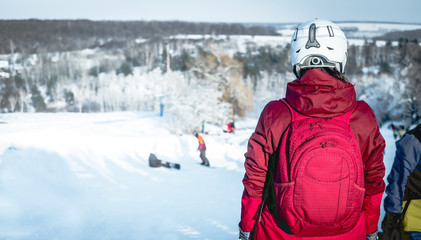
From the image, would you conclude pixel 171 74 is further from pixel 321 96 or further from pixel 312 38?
pixel 321 96

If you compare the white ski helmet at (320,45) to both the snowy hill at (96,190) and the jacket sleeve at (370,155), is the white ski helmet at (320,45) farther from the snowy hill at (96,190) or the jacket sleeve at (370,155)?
the snowy hill at (96,190)

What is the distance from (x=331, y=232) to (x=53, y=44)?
6.71 metres

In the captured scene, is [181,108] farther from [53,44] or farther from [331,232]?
[331,232]

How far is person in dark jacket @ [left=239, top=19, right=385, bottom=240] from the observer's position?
1535 millimetres

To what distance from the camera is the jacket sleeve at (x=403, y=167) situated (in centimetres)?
225

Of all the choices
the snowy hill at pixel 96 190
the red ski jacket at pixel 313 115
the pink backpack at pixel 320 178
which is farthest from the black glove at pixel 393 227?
the snowy hill at pixel 96 190

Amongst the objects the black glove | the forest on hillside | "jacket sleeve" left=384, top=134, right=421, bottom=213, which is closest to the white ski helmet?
"jacket sleeve" left=384, top=134, right=421, bottom=213

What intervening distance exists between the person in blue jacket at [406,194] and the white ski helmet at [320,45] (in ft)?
3.18

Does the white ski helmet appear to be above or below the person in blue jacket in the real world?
above

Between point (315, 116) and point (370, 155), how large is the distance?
1.40 ft

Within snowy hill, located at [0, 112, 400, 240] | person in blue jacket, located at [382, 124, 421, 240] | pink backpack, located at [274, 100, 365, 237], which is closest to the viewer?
pink backpack, located at [274, 100, 365, 237]

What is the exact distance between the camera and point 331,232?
1.56 meters

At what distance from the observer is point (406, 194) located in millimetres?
2305

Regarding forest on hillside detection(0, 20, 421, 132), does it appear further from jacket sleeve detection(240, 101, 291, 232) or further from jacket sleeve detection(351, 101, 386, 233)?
jacket sleeve detection(351, 101, 386, 233)
